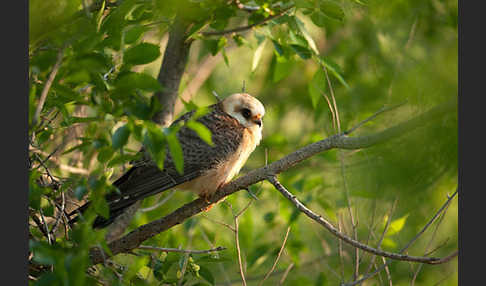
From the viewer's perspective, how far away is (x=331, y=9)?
3564 mm

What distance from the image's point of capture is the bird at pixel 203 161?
378cm

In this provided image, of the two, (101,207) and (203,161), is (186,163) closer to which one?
(203,161)

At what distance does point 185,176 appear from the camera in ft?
13.2

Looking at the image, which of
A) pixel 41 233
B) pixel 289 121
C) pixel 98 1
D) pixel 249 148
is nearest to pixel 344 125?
pixel 249 148

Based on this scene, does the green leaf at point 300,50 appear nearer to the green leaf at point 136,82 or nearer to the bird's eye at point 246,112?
the bird's eye at point 246,112

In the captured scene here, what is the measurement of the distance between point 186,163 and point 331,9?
62.5 inches

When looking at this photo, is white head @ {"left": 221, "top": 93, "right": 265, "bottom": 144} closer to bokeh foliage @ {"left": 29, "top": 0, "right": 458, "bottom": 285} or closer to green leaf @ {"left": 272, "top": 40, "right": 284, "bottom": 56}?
bokeh foliage @ {"left": 29, "top": 0, "right": 458, "bottom": 285}

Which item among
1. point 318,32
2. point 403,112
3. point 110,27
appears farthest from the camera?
point 318,32

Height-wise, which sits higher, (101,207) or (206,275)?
(101,207)

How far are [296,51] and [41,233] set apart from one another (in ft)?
7.10

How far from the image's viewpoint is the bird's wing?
12.4ft

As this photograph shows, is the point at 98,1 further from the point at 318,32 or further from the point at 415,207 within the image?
the point at 318,32

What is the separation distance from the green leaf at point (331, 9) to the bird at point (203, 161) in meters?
1.04

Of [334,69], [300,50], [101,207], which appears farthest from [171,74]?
[101,207]
